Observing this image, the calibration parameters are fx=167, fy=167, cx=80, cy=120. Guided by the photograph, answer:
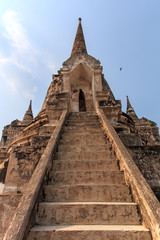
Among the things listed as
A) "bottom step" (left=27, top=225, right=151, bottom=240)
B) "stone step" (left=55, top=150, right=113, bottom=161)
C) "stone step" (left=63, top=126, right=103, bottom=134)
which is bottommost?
"bottom step" (left=27, top=225, right=151, bottom=240)

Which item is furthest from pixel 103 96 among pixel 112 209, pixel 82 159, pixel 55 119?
pixel 112 209

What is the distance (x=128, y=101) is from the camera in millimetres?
19812

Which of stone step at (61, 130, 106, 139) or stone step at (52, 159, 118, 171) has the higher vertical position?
stone step at (61, 130, 106, 139)

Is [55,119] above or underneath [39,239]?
above

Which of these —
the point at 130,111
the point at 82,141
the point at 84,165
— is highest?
the point at 130,111

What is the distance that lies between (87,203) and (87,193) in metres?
0.25

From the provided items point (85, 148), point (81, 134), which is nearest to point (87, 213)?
point (85, 148)

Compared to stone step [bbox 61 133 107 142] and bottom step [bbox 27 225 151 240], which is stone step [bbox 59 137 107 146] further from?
bottom step [bbox 27 225 151 240]

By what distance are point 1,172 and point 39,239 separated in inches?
91.5

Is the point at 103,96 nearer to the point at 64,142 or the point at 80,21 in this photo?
the point at 64,142

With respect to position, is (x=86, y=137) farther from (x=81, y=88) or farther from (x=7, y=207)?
(x=81, y=88)

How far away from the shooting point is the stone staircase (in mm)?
1723

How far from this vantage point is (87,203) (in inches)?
82.8

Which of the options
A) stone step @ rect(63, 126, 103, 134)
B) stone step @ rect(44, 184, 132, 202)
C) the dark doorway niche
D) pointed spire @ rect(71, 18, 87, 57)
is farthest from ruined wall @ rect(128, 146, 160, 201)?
pointed spire @ rect(71, 18, 87, 57)
